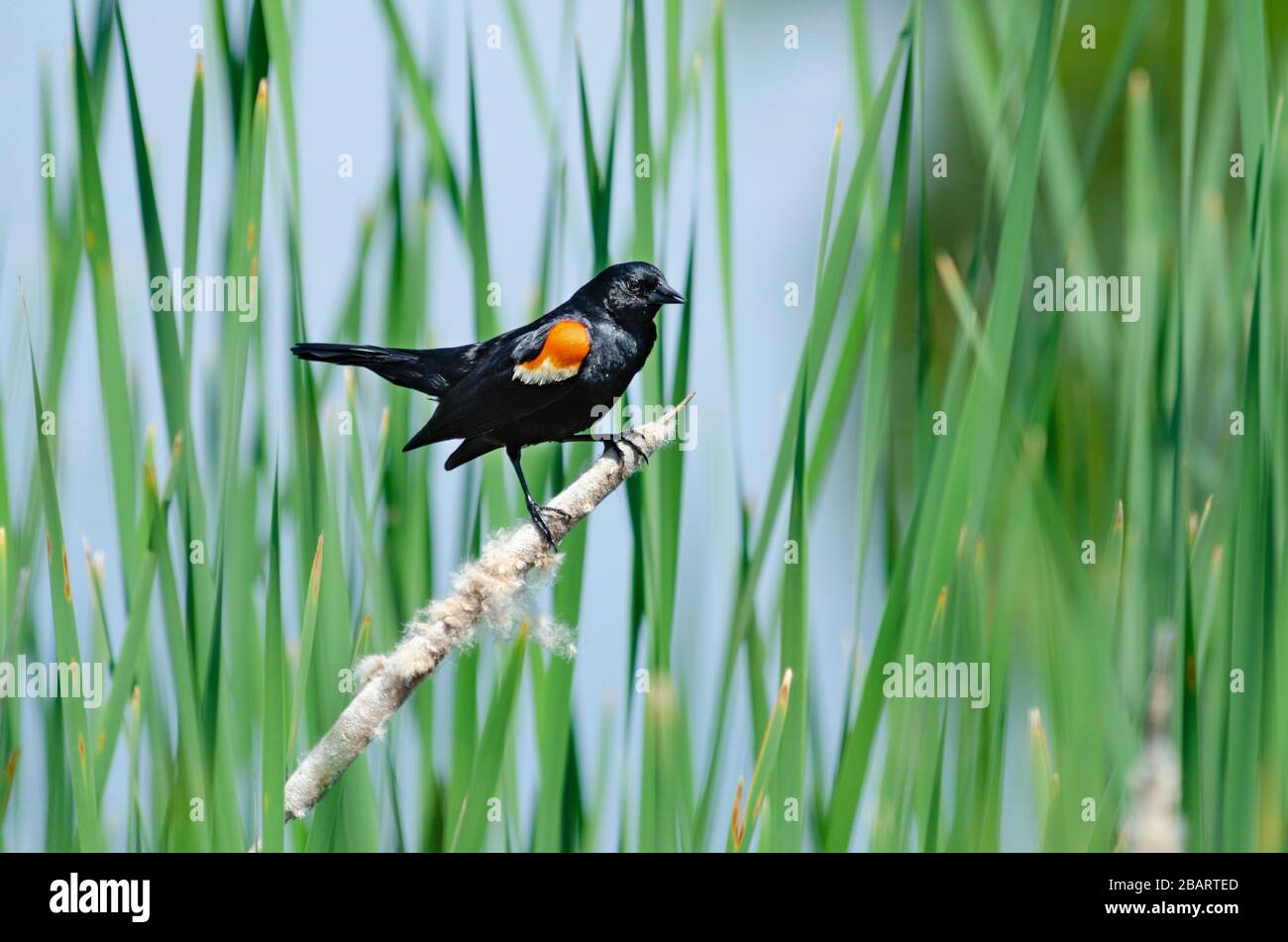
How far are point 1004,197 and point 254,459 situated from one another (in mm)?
1459

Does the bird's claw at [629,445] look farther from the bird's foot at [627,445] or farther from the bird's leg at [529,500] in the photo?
the bird's leg at [529,500]

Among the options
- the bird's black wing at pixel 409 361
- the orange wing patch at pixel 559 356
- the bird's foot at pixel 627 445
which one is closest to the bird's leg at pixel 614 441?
the bird's foot at pixel 627 445

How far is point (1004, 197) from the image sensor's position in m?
1.76

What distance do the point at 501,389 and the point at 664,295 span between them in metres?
0.35

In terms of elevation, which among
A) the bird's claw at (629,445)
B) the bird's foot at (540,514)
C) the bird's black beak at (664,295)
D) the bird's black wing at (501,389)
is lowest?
the bird's foot at (540,514)

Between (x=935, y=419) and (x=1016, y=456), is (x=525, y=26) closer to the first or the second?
(x=935, y=419)

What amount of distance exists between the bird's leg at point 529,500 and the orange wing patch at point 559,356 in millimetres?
138

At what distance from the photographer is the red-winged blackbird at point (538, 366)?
177 centimetres

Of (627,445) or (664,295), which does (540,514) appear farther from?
(664,295)

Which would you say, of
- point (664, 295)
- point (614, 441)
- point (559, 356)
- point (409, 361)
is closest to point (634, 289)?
point (664, 295)

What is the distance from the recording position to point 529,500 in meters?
1.72

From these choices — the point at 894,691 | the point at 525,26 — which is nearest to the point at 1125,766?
the point at 894,691

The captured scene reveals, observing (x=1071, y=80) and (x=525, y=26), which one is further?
(x=1071, y=80)

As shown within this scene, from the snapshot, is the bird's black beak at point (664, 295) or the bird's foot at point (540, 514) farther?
the bird's black beak at point (664, 295)
